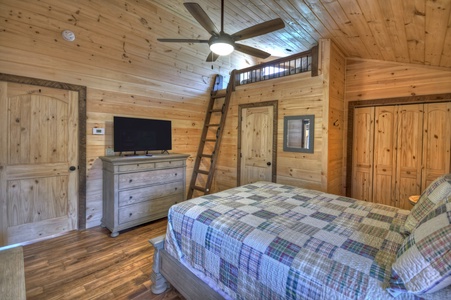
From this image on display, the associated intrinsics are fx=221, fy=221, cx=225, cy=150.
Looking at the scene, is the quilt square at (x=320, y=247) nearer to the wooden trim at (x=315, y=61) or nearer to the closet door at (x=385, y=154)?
the wooden trim at (x=315, y=61)

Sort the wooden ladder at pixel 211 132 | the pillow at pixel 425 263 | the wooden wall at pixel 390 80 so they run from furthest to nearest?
the wooden ladder at pixel 211 132, the wooden wall at pixel 390 80, the pillow at pixel 425 263

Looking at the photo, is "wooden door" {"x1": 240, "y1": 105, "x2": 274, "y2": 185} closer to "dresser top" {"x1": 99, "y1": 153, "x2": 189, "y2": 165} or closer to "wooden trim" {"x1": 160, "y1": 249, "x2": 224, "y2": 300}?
"dresser top" {"x1": 99, "y1": 153, "x2": 189, "y2": 165}

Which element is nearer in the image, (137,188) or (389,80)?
(137,188)

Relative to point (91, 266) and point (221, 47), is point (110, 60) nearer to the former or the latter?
point (221, 47)

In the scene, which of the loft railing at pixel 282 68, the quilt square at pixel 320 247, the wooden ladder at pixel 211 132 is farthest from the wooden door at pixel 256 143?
the quilt square at pixel 320 247

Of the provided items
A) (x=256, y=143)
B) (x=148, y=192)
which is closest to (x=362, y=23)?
(x=256, y=143)

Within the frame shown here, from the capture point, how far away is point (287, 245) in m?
1.28

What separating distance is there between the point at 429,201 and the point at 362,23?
1.95m

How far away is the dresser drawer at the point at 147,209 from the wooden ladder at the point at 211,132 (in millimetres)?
803

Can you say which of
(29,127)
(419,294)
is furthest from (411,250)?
(29,127)

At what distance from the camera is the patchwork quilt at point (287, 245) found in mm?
1070

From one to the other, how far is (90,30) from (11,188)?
218 cm

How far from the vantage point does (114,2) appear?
312 cm

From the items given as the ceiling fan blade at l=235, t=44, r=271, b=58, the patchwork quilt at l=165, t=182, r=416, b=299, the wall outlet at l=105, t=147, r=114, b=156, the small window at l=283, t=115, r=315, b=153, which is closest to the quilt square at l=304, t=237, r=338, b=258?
the patchwork quilt at l=165, t=182, r=416, b=299
